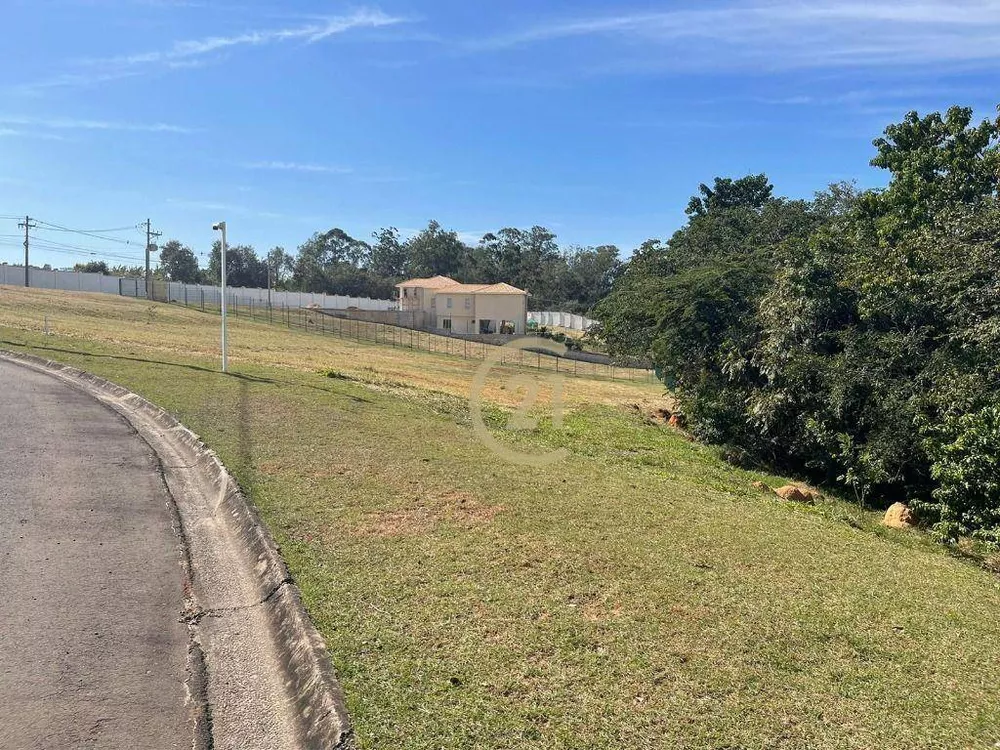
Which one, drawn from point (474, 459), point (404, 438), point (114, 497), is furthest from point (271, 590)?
point (404, 438)

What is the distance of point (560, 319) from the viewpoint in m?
82.4

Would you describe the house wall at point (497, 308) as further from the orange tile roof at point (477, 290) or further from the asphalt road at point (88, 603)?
the asphalt road at point (88, 603)

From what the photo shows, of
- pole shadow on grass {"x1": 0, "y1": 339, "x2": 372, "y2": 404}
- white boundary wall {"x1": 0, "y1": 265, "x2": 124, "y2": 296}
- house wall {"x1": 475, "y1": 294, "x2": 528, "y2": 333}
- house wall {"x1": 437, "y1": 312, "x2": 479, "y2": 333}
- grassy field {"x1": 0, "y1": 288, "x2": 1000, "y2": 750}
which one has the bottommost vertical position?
grassy field {"x1": 0, "y1": 288, "x2": 1000, "y2": 750}

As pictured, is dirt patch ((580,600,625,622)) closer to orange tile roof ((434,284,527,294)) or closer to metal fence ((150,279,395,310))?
metal fence ((150,279,395,310))

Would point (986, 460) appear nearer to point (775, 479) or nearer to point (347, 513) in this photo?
point (775, 479)

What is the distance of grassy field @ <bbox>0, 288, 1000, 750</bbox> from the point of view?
3537 mm

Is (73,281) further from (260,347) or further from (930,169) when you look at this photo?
(930,169)

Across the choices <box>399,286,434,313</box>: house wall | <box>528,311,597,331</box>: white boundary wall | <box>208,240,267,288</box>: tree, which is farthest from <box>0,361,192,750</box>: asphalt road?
<box>208,240,267,288</box>: tree

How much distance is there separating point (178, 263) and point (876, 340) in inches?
3870

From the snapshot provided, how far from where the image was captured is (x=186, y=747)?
3.32 meters

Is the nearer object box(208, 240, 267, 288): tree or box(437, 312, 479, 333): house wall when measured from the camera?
box(437, 312, 479, 333): house wall

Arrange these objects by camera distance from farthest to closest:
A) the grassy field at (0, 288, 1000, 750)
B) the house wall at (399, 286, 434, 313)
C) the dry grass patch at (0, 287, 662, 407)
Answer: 1. the house wall at (399, 286, 434, 313)
2. the dry grass patch at (0, 287, 662, 407)
3. the grassy field at (0, 288, 1000, 750)

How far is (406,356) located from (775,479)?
28.7 meters

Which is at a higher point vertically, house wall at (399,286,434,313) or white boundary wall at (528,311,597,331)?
house wall at (399,286,434,313)
